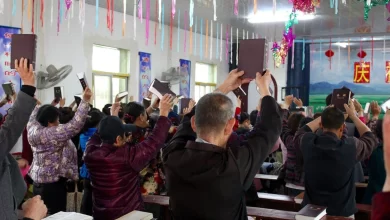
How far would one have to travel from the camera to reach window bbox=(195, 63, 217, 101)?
38.0 ft

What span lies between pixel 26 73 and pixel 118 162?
94cm

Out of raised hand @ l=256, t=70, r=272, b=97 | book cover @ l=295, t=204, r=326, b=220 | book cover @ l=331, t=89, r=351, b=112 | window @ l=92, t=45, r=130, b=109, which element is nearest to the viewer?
raised hand @ l=256, t=70, r=272, b=97

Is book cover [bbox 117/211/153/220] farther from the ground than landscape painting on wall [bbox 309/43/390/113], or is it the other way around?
landscape painting on wall [bbox 309/43/390/113]

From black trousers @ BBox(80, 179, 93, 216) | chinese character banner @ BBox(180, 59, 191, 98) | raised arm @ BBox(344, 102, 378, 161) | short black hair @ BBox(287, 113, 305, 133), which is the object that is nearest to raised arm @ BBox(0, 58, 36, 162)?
black trousers @ BBox(80, 179, 93, 216)

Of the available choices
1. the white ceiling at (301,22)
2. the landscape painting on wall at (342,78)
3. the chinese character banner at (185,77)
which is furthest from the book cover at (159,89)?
the landscape painting on wall at (342,78)

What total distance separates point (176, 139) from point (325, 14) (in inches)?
286

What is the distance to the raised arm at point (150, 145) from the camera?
8.42 feet

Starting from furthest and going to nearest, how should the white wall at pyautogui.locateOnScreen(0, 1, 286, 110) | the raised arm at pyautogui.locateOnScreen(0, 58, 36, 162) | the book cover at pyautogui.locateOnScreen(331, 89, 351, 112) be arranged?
the white wall at pyautogui.locateOnScreen(0, 1, 286, 110) → the book cover at pyautogui.locateOnScreen(331, 89, 351, 112) → the raised arm at pyautogui.locateOnScreen(0, 58, 36, 162)

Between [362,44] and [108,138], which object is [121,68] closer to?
[108,138]

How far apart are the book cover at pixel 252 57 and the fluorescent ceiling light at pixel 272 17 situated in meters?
6.64

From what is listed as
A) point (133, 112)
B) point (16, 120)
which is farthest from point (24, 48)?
point (133, 112)

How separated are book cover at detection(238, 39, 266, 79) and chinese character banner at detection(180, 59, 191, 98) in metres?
8.34

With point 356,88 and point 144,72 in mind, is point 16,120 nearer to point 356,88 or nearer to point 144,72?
point 144,72

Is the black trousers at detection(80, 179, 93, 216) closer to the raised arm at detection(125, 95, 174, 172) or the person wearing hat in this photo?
the person wearing hat
